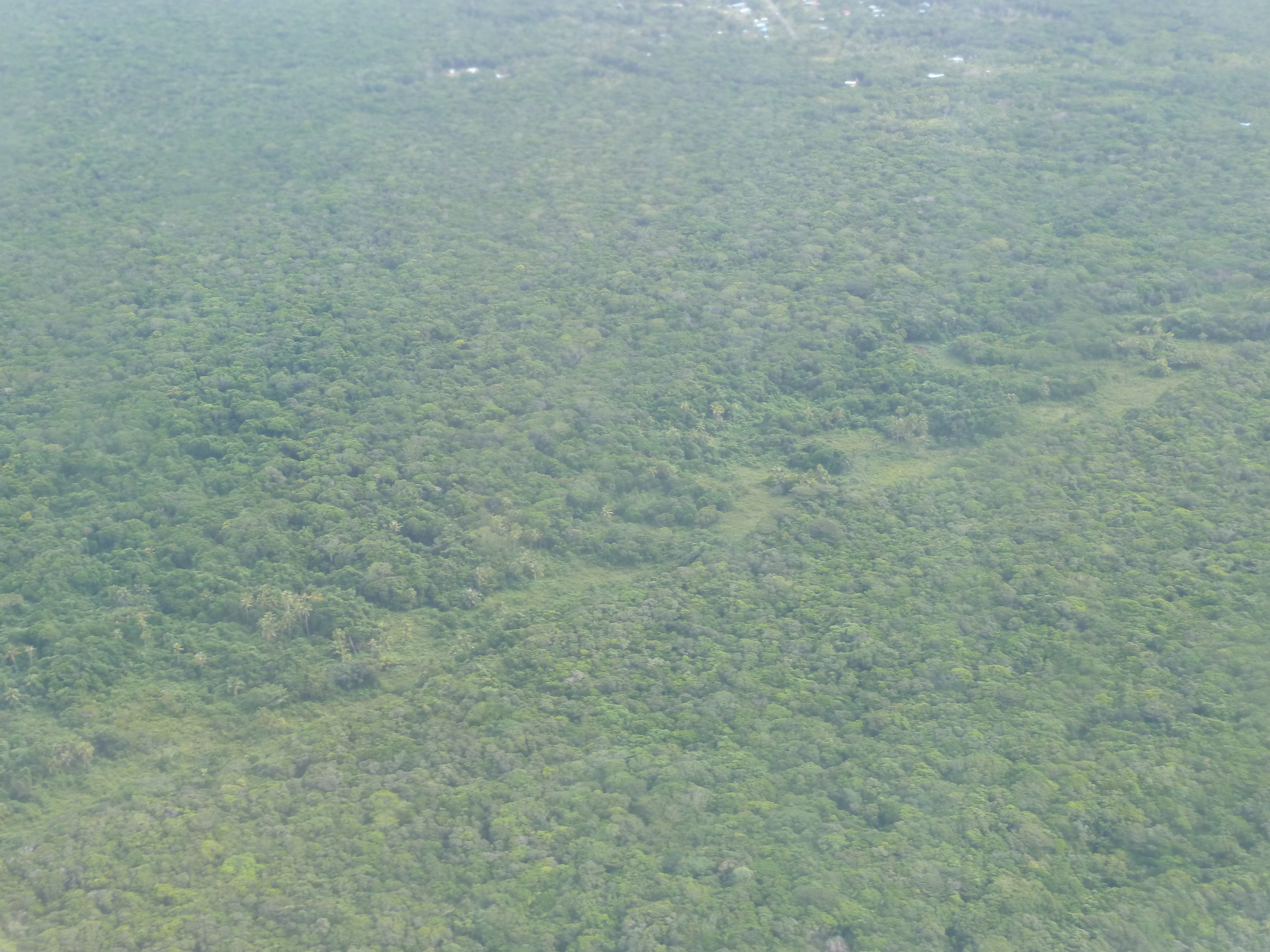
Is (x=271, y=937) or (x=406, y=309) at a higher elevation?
(x=406, y=309)

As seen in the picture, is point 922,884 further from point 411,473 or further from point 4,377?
point 4,377

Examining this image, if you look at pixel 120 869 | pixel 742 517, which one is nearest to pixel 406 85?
pixel 742 517

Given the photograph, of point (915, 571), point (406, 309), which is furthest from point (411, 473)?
point (915, 571)

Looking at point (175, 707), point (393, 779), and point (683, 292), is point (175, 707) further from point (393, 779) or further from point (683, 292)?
point (683, 292)

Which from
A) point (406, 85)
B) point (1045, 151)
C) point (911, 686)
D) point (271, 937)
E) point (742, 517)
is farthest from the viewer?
point (406, 85)

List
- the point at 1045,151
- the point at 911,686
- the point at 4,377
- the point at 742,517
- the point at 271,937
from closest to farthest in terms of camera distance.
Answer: the point at 271,937 → the point at 911,686 → the point at 742,517 → the point at 4,377 → the point at 1045,151

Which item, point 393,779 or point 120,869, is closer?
point 120,869
